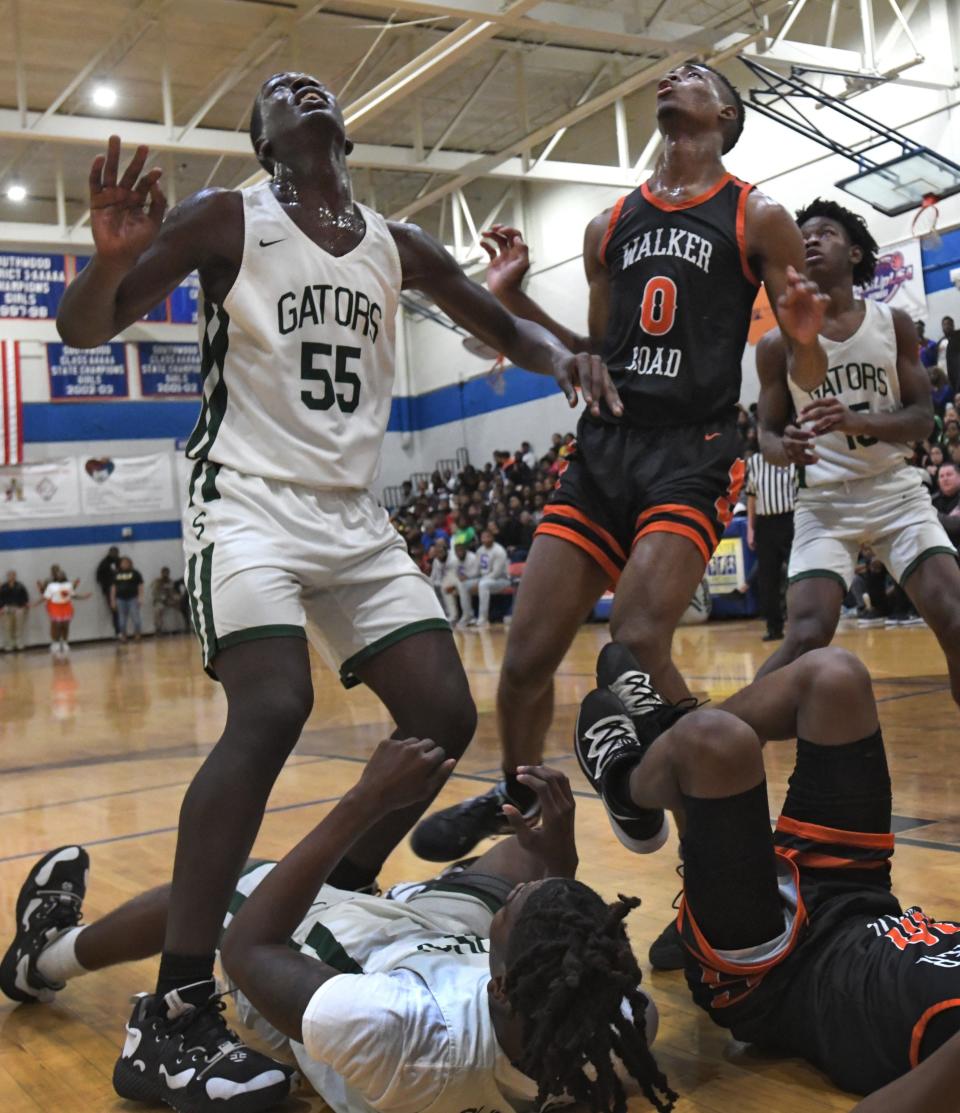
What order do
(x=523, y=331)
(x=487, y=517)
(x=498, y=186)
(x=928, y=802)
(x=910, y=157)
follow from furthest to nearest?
(x=498, y=186) < (x=487, y=517) < (x=910, y=157) < (x=928, y=802) < (x=523, y=331)

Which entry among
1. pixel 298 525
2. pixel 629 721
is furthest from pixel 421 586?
pixel 629 721

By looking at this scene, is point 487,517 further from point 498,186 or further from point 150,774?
point 150,774

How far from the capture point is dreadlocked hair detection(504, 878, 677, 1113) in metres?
1.75

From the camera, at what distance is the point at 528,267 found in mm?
3488

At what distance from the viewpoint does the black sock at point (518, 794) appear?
3.28 metres

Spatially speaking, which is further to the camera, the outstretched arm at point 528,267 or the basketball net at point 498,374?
the basketball net at point 498,374

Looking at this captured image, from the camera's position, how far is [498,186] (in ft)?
75.3

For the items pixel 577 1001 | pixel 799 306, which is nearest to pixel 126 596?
pixel 799 306

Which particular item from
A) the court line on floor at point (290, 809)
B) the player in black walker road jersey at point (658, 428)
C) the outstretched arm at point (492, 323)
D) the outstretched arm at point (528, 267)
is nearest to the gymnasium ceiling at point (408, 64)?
the court line on floor at point (290, 809)

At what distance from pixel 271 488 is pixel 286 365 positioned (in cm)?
26

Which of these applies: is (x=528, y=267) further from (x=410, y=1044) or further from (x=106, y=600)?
(x=106, y=600)

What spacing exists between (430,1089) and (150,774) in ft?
14.3

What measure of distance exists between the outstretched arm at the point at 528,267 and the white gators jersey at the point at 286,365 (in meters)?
0.87

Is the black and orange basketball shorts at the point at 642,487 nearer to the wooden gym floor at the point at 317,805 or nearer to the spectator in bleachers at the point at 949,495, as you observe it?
the wooden gym floor at the point at 317,805
